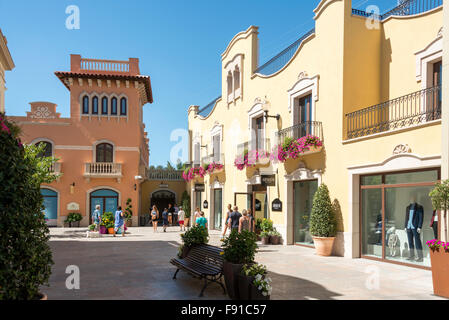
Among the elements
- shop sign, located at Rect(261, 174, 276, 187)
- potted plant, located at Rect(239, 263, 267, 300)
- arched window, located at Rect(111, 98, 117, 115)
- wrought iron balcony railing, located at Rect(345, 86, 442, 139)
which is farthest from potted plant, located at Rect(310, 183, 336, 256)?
arched window, located at Rect(111, 98, 117, 115)

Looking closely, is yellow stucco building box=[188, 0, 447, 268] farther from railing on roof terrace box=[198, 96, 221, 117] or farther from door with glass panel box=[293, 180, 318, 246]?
railing on roof terrace box=[198, 96, 221, 117]

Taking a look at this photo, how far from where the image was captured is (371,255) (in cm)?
1175

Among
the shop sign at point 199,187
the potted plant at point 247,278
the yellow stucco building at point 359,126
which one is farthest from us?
the shop sign at point 199,187

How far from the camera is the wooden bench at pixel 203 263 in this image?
7278mm

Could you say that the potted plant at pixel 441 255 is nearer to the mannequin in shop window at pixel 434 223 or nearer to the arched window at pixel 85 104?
the mannequin in shop window at pixel 434 223

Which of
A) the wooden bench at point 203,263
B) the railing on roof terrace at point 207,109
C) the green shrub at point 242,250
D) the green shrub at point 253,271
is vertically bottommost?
the wooden bench at point 203,263

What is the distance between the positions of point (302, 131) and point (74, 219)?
18.5 meters

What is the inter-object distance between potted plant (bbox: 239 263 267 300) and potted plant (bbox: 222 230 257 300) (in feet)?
0.60

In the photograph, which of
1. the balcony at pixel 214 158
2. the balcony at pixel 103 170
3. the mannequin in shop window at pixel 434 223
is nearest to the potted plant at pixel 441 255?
the mannequin in shop window at pixel 434 223

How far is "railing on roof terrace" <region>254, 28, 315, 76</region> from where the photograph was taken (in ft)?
51.7

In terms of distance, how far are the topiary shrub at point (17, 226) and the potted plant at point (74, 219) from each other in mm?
23404

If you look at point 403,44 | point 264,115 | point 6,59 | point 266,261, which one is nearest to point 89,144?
point 6,59

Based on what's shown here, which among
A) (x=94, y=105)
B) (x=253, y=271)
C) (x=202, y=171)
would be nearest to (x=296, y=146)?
(x=253, y=271)

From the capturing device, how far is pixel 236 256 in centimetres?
695
